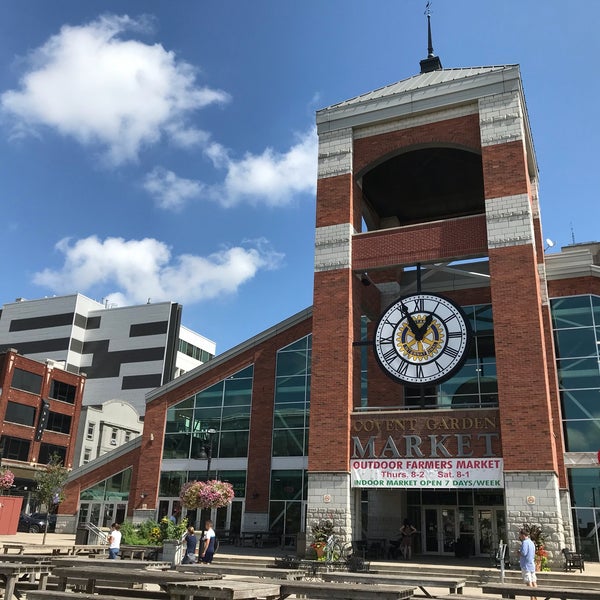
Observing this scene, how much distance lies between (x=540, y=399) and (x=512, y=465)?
2497mm

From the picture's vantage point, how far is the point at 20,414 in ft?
177

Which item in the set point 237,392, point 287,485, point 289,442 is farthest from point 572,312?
point 237,392

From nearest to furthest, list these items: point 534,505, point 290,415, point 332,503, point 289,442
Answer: point 534,505, point 332,503, point 289,442, point 290,415

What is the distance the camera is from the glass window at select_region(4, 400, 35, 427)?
173ft

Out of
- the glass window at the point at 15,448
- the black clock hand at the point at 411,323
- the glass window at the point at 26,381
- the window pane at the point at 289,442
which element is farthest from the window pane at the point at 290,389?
the glass window at the point at 26,381

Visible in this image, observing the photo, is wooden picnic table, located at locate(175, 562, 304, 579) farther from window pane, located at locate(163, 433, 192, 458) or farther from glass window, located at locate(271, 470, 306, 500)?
window pane, located at locate(163, 433, 192, 458)

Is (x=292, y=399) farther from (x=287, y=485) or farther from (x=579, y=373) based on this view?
(x=579, y=373)

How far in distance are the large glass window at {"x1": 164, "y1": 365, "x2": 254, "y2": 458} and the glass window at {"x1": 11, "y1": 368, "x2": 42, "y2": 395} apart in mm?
24346

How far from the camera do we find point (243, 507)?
32.8 m

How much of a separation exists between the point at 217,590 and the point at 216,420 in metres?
25.6

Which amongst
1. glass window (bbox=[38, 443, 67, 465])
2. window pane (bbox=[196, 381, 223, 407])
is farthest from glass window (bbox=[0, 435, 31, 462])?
window pane (bbox=[196, 381, 223, 407])

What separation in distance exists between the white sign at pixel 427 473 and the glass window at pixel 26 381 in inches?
1567

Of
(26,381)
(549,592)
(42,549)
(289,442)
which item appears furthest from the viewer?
(26,381)

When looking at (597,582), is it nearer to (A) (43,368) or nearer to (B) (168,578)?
(B) (168,578)
